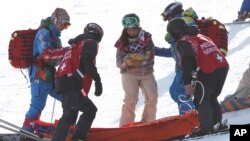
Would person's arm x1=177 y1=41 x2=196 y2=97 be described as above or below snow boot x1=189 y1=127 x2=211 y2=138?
above

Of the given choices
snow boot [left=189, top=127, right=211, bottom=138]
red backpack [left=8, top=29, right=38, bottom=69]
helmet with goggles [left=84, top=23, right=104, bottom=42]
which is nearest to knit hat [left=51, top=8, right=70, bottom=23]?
red backpack [left=8, top=29, right=38, bottom=69]

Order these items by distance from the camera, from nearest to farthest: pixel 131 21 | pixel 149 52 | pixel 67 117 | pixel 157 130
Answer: pixel 67 117
pixel 157 130
pixel 131 21
pixel 149 52

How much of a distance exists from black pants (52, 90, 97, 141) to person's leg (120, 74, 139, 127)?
4.78 feet

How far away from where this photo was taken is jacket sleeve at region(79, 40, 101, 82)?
773cm

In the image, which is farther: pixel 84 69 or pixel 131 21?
pixel 131 21

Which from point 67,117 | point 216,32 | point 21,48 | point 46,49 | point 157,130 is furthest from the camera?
point 216,32

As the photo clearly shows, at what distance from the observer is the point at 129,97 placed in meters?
9.42

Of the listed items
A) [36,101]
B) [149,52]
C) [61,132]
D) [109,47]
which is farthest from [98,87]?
[109,47]

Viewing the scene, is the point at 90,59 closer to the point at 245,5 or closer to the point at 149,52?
the point at 149,52

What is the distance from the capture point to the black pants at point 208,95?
7754 mm

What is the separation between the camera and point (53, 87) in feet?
28.9

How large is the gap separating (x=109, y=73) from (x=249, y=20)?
14.3 ft

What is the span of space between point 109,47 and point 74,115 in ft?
25.6

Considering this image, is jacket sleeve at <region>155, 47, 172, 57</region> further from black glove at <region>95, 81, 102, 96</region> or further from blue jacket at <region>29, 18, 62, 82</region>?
black glove at <region>95, 81, 102, 96</region>
